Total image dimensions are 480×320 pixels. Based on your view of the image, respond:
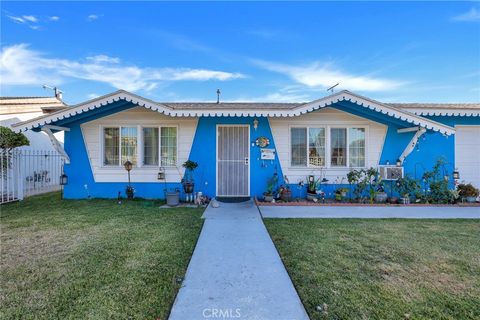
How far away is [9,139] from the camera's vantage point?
751cm

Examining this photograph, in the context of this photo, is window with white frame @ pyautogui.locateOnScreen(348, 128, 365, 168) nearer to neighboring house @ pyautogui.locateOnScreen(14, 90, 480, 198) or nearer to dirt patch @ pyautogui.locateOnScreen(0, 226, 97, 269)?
neighboring house @ pyautogui.locateOnScreen(14, 90, 480, 198)

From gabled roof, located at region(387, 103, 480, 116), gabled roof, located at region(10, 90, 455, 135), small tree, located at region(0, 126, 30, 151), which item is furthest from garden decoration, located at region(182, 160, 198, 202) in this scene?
gabled roof, located at region(387, 103, 480, 116)

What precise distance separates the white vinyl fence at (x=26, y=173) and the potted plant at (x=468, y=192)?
1404cm

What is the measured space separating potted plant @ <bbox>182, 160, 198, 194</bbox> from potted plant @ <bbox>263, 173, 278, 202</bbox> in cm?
237

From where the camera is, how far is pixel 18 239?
4492mm

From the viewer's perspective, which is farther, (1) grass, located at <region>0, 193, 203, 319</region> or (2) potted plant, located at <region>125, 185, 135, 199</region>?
(2) potted plant, located at <region>125, 185, 135, 199</region>

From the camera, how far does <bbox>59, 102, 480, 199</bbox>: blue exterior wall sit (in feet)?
27.8

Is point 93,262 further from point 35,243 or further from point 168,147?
point 168,147

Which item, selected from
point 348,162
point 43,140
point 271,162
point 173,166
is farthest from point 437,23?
point 43,140

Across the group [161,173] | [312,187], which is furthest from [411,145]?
[161,173]

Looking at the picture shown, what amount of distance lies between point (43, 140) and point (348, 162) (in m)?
13.6

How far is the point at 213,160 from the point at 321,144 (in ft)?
12.0

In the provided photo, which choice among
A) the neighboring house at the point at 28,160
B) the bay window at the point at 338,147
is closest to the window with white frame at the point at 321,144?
the bay window at the point at 338,147

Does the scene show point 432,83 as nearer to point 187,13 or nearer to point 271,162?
Result: point 271,162
